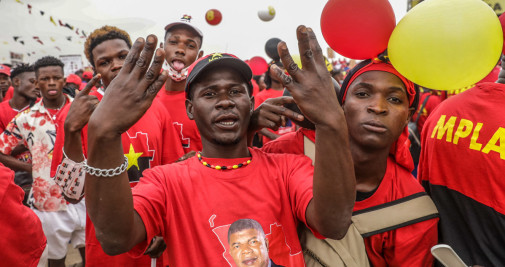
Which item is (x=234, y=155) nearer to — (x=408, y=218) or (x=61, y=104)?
(x=408, y=218)

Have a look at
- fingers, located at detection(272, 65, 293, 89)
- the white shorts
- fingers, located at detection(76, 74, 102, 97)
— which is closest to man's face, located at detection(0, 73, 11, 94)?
the white shorts

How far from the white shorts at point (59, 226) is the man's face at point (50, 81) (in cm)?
125

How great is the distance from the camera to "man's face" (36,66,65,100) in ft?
13.4

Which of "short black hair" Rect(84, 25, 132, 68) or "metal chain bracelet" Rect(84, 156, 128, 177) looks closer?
"metal chain bracelet" Rect(84, 156, 128, 177)

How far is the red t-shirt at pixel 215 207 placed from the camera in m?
1.49

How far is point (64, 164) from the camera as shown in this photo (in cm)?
216

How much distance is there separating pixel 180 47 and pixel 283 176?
1950 millimetres

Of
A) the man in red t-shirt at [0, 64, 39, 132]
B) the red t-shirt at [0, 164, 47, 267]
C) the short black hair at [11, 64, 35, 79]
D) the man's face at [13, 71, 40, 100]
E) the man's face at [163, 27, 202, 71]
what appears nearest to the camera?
the red t-shirt at [0, 164, 47, 267]

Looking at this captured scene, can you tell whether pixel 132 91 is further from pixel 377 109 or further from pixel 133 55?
pixel 377 109

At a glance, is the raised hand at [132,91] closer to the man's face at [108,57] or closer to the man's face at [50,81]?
the man's face at [108,57]

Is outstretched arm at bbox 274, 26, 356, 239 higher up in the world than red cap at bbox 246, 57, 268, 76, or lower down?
higher up

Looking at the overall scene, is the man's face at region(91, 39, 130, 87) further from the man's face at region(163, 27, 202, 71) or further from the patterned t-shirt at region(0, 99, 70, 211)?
the patterned t-shirt at region(0, 99, 70, 211)

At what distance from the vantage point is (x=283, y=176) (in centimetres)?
173

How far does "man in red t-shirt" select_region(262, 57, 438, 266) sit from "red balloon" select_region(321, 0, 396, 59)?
22 cm
